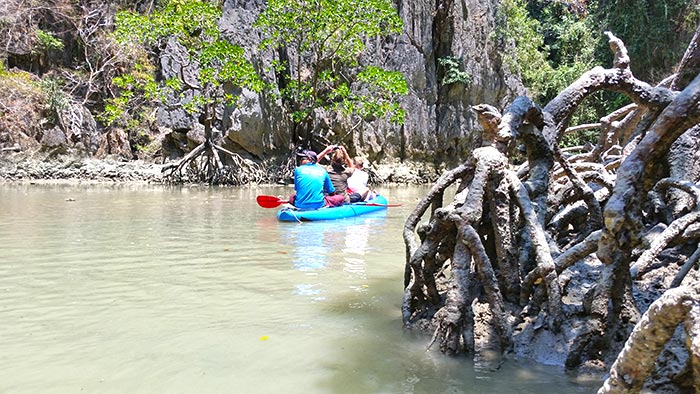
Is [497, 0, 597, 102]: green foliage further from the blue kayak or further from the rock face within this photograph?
the blue kayak

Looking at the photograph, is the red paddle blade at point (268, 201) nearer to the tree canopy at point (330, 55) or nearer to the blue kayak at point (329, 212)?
the blue kayak at point (329, 212)

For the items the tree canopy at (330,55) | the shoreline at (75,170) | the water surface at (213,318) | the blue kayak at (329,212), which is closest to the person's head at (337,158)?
the blue kayak at (329,212)

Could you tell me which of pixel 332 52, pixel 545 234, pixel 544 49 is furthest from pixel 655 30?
pixel 545 234

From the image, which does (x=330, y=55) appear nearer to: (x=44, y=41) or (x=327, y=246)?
(x=44, y=41)

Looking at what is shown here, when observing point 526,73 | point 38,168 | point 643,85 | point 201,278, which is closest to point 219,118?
point 38,168

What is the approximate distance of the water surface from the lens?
268 centimetres

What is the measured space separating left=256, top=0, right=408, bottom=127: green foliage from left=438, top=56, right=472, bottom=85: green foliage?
105 inches

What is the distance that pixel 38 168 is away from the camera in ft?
55.9

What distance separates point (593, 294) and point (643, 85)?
59.7 inches

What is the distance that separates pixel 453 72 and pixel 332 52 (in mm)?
5482

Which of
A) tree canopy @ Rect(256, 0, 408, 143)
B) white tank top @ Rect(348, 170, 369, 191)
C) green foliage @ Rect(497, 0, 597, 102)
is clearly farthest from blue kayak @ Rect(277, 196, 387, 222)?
green foliage @ Rect(497, 0, 597, 102)

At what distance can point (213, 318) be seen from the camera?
3.68 metres

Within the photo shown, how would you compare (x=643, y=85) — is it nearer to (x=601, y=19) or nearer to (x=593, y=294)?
(x=593, y=294)

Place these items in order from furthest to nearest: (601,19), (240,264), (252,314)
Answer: (601,19) < (240,264) < (252,314)
